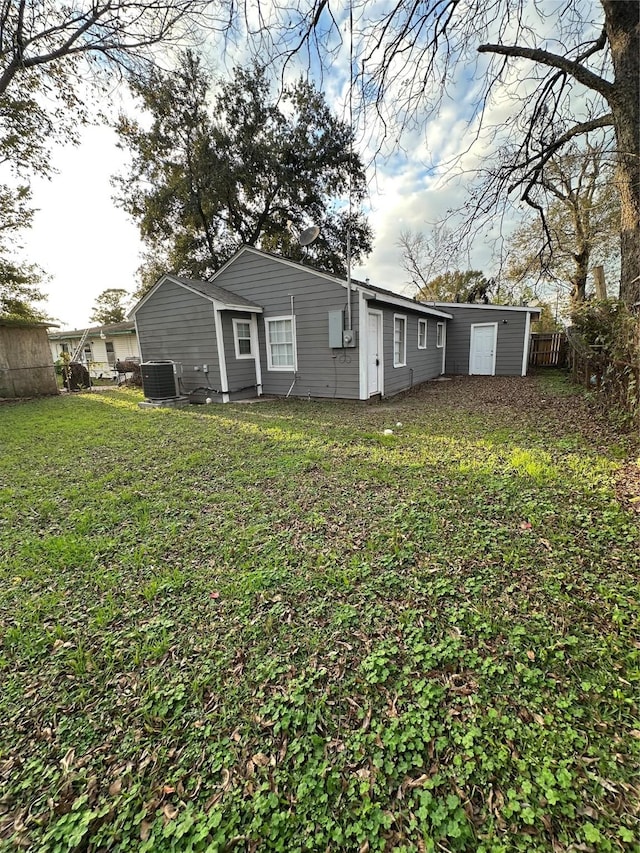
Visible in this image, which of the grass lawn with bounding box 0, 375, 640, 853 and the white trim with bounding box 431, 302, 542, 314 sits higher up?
the white trim with bounding box 431, 302, 542, 314

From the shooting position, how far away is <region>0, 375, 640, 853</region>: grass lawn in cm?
126

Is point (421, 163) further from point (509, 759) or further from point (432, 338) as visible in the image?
point (432, 338)

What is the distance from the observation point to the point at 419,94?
4.45 meters

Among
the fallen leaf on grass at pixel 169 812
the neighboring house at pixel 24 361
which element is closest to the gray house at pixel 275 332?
the neighboring house at pixel 24 361

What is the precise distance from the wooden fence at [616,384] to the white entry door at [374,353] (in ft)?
14.0

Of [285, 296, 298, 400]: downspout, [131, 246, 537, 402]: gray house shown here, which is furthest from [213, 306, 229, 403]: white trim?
[285, 296, 298, 400]: downspout

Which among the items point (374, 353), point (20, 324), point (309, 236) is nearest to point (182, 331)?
point (309, 236)

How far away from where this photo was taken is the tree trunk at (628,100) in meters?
4.91

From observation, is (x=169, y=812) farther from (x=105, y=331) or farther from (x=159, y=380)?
(x=105, y=331)

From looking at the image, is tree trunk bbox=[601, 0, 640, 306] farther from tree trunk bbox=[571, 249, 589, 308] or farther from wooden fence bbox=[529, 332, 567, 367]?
wooden fence bbox=[529, 332, 567, 367]

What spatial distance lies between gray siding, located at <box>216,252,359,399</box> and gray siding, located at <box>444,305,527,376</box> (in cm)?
784

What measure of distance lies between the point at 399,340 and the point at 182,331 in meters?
6.16

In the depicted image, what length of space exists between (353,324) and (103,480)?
20.2 ft

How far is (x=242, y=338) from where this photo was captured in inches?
388
